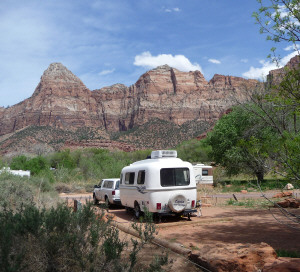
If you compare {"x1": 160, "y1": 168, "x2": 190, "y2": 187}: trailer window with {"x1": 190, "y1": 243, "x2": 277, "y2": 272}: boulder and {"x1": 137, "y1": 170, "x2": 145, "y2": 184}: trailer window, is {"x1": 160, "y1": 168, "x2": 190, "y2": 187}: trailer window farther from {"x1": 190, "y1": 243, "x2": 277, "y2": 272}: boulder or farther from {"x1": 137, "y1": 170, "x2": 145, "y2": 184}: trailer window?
{"x1": 190, "y1": 243, "x2": 277, "y2": 272}: boulder

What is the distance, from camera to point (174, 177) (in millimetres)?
11734

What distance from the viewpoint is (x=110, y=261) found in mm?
4172

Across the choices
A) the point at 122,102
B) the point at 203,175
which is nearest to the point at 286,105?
the point at 203,175

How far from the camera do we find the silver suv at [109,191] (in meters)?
16.2

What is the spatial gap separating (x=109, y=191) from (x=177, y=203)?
20.2ft

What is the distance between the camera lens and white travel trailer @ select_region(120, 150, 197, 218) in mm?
11352

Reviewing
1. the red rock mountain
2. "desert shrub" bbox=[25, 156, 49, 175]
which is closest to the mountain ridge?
the red rock mountain

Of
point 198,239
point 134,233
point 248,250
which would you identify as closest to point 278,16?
point 248,250

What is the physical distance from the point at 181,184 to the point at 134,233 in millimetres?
3342

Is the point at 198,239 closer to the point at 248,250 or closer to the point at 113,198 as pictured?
the point at 248,250

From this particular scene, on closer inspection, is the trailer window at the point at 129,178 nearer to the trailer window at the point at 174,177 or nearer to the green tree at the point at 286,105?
the trailer window at the point at 174,177

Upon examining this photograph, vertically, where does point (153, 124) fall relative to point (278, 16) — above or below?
above

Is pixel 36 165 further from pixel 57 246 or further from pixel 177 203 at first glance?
pixel 57 246

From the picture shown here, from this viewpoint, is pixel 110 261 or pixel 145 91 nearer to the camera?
pixel 110 261
